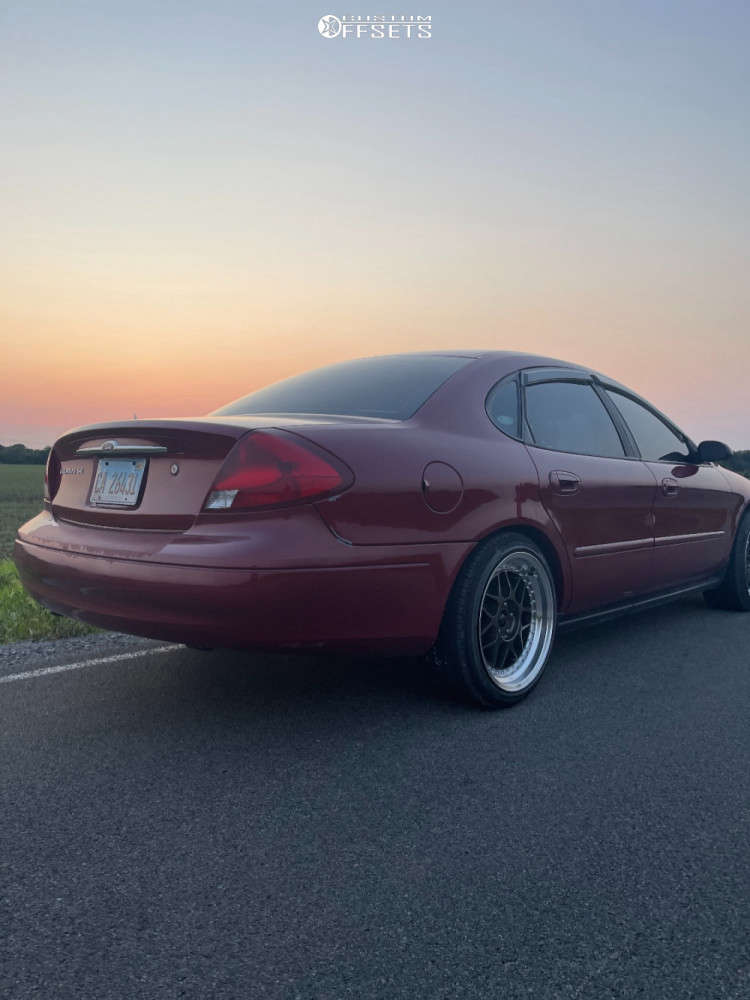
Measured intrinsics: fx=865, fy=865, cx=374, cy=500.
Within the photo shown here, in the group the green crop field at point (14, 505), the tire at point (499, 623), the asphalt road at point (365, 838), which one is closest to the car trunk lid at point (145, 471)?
the asphalt road at point (365, 838)

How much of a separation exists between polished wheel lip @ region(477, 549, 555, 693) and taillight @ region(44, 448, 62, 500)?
1849 mm

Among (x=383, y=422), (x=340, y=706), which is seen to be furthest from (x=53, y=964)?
(x=383, y=422)

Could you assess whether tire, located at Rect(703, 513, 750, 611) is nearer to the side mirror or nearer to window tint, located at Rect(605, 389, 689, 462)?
the side mirror

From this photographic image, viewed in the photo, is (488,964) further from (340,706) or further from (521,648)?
(521,648)

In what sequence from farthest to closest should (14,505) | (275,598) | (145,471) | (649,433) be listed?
(14,505) < (649,433) < (145,471) < (275,598)

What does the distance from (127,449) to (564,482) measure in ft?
6.32

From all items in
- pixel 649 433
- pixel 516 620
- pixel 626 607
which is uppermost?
pixel 649 433

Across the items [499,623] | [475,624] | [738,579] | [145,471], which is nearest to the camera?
[145,471]

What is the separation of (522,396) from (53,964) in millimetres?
2967

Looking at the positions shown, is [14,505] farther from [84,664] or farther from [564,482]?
[564,482]

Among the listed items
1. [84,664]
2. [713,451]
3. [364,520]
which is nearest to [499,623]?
[364,520]

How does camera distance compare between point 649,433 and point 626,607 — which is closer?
point 626,607

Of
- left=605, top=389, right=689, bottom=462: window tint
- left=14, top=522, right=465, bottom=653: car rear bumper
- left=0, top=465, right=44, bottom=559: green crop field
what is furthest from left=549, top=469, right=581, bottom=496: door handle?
left=0, top=465, right=44, bottom=559: green crop field

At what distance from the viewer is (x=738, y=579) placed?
5852 millimetres
